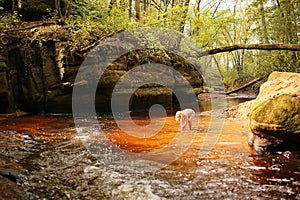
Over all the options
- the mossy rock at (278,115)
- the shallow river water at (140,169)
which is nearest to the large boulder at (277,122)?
the mossy rock at (278,115)

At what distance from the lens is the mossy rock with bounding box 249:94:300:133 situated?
14.8 feet

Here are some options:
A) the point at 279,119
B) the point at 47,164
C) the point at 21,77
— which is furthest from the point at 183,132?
the point at 21,77

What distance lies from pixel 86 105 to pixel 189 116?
5.27m

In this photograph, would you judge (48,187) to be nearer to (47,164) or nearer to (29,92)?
(47,164)

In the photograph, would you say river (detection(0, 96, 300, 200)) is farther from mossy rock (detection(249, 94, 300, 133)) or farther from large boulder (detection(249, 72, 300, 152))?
mossy rock (detection(249, 94, 300, 133))

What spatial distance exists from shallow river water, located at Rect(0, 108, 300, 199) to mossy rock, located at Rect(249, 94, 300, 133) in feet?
1.80

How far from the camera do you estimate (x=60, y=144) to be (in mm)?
5535

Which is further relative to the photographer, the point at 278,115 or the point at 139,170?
the point at 278,115

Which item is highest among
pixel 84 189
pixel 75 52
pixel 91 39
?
pixel 91 39

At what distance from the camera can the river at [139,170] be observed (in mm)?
3143

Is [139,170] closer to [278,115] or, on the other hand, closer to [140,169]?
[140,169]

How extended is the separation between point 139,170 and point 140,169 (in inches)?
1.9

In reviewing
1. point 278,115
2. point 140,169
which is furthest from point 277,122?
point 140,169

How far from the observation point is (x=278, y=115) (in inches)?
183
